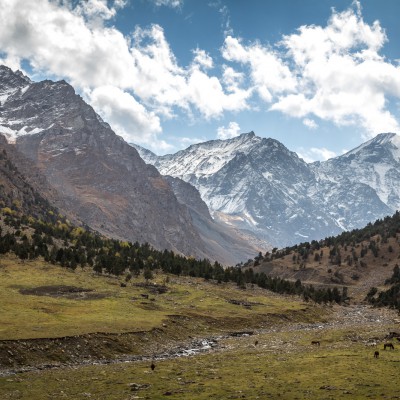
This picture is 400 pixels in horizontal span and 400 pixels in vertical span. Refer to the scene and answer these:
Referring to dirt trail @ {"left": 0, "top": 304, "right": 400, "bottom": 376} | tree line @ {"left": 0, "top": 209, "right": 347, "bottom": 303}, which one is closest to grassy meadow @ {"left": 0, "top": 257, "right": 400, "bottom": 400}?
dirt trail @ {"left": 0, "top": 304, "right": 400, "bottom": 376}

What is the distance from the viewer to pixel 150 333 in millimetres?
73125

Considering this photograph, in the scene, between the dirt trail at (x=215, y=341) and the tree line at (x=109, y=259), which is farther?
the tree line at (x=109, y=259)

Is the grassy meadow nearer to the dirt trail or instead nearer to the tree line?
the dirt trail

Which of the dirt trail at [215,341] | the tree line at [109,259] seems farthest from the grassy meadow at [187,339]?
the tree line at [109,259]

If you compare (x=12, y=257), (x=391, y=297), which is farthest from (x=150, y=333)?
(x=391, y=297)

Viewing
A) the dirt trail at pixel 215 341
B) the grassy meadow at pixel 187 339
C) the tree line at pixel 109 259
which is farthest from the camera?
the tree line at pixel 109 259

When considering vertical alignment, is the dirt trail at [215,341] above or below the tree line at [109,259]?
below

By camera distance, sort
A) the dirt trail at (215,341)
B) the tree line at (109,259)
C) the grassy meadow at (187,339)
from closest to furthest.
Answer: the grassy meadow at (187,339), the dirt trail at (215,341), the tree line at (109,259)

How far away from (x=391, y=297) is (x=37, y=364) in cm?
13036

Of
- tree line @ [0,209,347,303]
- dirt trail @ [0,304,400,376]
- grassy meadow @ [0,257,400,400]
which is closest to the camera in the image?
grassy meadow @ [0,257,400,400]

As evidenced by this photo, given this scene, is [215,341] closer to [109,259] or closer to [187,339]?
[187,339]

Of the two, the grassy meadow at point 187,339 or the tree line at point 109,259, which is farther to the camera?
the tree line at point 109,259

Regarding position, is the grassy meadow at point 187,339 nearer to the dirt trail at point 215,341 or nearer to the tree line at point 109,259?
the dirt trail at point 215,341

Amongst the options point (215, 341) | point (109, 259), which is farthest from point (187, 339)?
point (109, 259)
